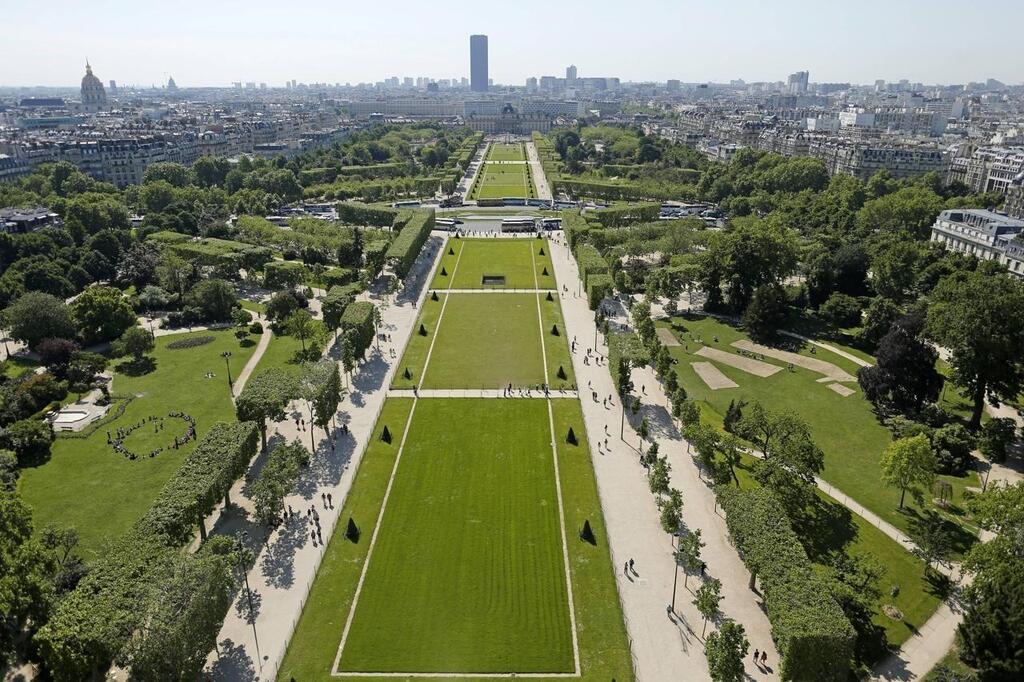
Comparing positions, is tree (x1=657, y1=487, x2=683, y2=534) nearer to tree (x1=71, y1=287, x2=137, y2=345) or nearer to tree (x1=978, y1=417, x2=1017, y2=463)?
tree (x1=978, y1=417, x2=1017, y2=463)

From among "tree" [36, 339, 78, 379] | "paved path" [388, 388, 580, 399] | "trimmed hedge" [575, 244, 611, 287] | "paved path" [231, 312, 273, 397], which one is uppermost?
"trimmed hedge" [575, 244, 611, 287]

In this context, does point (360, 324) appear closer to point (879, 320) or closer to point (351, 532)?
point (351, 532)

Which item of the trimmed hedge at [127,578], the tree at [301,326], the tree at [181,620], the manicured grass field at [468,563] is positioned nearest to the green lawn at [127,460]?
the trimmed hedge at [127,578]

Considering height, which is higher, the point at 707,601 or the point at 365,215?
the point at 365,215

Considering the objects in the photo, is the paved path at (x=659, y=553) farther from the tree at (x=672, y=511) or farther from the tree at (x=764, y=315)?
the tree at (x=764, y=315)

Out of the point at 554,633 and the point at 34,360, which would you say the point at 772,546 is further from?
the point at 34,360

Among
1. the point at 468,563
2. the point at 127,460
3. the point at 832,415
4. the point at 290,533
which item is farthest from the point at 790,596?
the point at 127,460

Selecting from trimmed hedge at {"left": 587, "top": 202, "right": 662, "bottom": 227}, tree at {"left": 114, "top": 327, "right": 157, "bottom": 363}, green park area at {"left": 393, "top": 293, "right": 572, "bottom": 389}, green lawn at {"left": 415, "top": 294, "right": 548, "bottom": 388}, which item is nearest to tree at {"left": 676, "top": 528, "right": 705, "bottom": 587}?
green park area at {"left": 393, "top": 293, "right": 572, "bottom": 389}
